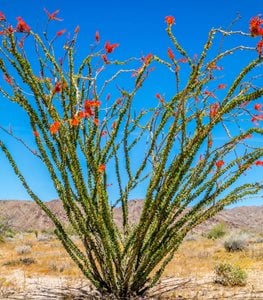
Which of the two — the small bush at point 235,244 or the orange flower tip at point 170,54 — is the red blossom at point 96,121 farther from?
the small bush at point 235,244

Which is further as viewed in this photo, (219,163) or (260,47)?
(219,163)

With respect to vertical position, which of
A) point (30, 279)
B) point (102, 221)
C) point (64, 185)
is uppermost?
point (64, 185)

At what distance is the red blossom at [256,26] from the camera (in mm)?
6039

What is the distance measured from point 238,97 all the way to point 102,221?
2.73 m

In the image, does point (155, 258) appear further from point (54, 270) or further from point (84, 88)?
point (54, 270)

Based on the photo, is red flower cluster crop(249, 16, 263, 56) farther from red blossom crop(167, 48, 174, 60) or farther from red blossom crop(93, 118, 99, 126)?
red blossom crop(93, 118, 99, 126)

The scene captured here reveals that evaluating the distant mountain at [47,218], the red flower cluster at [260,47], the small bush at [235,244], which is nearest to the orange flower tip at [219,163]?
the red flower cluster at [260,47]

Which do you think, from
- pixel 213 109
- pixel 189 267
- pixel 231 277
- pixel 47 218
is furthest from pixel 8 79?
pixel 47 218

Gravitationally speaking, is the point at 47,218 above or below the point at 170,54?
above

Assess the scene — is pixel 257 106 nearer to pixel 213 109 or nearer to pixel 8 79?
pixel 213 109

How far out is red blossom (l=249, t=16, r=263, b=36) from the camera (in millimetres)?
6039

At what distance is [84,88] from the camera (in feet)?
26.8

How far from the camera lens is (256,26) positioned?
6035 millimetres

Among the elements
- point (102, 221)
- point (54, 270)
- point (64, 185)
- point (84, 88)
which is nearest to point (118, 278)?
point (102, 221)
